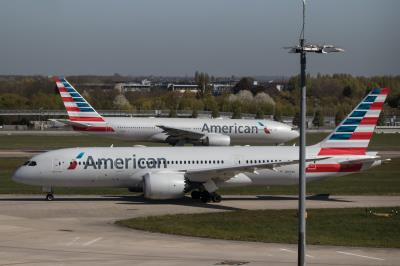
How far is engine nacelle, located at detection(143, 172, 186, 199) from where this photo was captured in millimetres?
43000

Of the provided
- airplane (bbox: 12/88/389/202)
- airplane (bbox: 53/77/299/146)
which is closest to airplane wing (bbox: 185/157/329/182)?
airplane (bbox: 12/88/389/202)

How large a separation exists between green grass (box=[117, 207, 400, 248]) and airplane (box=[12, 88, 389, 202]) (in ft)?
14.0

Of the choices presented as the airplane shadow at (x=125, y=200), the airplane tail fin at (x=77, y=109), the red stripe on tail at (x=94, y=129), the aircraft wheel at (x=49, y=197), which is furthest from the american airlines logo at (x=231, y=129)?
the aircraft wheel at (x=49, y=197)

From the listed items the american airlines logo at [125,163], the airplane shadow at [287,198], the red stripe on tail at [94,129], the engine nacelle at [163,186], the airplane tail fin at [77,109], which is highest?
the airplane tail fin at [77,109]

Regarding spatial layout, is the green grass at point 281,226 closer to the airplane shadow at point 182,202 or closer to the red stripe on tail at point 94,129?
the airplane shadow at point 182,202

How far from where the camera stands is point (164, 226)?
1422 inches

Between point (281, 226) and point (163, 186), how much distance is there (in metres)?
8.85

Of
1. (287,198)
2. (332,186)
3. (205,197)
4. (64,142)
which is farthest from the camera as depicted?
(64,142)

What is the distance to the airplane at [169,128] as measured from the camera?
8331cm

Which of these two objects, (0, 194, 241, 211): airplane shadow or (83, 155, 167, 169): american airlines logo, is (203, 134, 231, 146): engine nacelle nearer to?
(0, 194, 241, 211): airplane shadow

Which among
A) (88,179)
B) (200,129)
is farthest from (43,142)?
(88,179)

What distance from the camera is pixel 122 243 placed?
3222 cm

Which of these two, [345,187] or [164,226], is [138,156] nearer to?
[164,226]

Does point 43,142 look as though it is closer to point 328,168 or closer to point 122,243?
point 328,168
